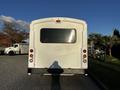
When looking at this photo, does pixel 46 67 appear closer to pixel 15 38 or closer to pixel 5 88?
pixel 5 88

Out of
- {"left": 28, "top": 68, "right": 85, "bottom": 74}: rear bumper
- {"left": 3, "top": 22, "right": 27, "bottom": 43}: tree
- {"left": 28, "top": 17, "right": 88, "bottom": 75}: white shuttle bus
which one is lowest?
{"left": 28, "top": 68, "right": 85, "bottom": 74}: rear bumper

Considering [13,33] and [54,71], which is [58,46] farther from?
[13,33]

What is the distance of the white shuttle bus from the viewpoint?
600 inches

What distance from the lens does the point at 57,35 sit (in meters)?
15.5

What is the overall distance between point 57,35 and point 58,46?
0.54 meters

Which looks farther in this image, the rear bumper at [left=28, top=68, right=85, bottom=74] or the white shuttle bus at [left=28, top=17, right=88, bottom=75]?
the white shuttle bus at [left=28, top=17, right=88, bottom=75]

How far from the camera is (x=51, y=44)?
50.5ft

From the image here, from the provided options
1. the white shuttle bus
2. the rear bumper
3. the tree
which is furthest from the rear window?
the tree

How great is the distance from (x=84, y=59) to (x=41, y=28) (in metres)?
2.49

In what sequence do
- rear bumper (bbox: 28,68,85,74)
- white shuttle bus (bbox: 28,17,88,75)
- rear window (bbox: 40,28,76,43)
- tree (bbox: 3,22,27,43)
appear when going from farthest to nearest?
tree (bbox: 3,22,27,43)
rear window (bbox: 40,28,76,43)
white shuttle bus (bbox: 28,17,88,75)
rear bumper (bbox: 28,68,85,74)

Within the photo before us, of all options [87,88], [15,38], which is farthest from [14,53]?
[87,88]

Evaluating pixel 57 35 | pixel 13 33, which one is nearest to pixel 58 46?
pixel 57 35

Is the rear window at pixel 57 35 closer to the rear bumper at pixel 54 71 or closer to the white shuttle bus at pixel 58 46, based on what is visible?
the white shuttle bus at pixel 58 46

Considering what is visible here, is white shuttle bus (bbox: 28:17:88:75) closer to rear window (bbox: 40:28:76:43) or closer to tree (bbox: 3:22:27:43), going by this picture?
rear window (bbox: 40:28:76:43)
